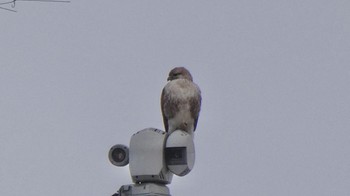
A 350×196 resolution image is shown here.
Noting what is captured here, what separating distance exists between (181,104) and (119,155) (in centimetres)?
100

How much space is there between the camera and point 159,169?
839 cm

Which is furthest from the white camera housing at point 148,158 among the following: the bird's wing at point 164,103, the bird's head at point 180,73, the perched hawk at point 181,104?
the bird's head at point 180,73

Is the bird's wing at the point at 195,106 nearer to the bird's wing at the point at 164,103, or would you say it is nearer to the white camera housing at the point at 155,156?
the bird's wing at the point at 164,103

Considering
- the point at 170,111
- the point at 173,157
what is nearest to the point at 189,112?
the point at 170,111

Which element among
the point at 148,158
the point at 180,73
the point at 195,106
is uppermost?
the point at 180,73

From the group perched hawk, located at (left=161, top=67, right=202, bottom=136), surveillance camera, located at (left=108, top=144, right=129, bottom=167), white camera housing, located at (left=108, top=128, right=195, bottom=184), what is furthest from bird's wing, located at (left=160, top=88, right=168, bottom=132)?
surveillance camera, located at (left=108, top=144, right=129, bottom=167)

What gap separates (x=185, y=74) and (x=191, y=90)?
25 centimetres

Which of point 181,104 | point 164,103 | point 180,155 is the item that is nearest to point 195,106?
point 181,104

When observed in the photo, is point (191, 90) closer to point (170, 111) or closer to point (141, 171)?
point (170, 111)

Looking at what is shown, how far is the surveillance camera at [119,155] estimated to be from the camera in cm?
855

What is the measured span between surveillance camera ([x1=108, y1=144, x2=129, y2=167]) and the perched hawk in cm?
70

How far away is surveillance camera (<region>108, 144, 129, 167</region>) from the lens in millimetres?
8550

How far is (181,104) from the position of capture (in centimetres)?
923

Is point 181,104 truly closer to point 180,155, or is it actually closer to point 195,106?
point 195,106
